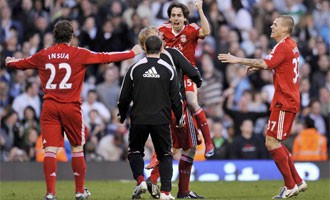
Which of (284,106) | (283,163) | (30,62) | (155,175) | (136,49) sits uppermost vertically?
(136,49)

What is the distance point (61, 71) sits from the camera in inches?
562

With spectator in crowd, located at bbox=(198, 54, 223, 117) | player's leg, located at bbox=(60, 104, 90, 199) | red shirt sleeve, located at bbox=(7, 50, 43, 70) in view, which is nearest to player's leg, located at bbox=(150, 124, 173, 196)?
player's leg, located at bbox=(60, 104, 90, 199)

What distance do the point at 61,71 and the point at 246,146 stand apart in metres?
8.38

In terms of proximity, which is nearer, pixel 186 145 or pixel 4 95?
pixel 186 145

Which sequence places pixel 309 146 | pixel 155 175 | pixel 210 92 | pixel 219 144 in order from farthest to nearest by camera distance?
pixel 210 92, pixel 309 146, pixel 219 144, pixel 155 175

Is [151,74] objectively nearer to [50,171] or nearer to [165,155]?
[165,155]

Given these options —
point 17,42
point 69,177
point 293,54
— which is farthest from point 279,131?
point 17,42

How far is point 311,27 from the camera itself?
26.7 m

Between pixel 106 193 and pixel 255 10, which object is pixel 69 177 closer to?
pixel 106 193

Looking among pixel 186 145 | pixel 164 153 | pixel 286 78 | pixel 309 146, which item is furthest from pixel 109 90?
pixel 164 153

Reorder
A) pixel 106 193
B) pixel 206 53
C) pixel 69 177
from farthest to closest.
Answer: pixel 206 53 < pixel 69 177 < pixel 106 193

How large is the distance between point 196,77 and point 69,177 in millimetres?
6881

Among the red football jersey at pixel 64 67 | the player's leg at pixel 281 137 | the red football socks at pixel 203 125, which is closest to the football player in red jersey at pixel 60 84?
the red football jersey at pixel 64 67

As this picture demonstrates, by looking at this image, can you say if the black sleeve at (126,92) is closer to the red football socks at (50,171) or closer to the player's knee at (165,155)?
the player's knee at (165,155)
